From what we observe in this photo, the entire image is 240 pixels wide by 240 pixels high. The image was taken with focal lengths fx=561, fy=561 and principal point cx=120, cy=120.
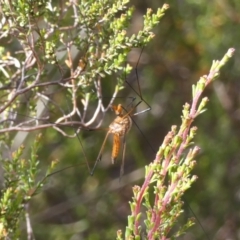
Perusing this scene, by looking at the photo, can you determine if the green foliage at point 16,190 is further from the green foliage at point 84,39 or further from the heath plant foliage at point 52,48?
the green foliage at point 84,39

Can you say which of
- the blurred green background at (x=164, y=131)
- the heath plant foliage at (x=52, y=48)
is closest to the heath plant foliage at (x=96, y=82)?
the heath plant foliage at (x=52, y=48)

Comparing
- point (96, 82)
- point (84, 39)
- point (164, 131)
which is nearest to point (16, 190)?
point (96, 82)

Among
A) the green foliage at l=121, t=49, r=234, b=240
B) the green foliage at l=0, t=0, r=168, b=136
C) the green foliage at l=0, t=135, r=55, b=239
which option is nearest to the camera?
the green foliage at l=121, t=49, r=234, b=240

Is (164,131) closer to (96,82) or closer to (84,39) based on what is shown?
(96,82)

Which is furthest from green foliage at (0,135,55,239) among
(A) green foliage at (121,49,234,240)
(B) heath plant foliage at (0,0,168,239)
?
(A) green foliage at (121,49,234,240)

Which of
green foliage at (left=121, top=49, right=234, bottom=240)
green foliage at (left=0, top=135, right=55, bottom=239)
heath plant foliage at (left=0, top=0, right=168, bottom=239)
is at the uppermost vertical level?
heath plant foliage at (left=0, top=0, right=168, bottom=239)

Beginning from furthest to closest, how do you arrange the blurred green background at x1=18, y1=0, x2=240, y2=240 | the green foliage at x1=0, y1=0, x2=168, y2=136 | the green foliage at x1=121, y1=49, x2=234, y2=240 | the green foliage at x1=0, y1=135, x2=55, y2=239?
the blurred green background at x1=18, y1=0, x2=240, y2=240, the green foliage at x1=0, y1=135, x2=55, y2=239, the green foliage at x1=0, y1=0, x2=168, y2=136, the green foliage at x1=121, y1=49, x2=234, y2=240

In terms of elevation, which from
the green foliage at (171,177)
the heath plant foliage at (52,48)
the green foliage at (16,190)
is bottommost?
the green foliage at (171,177)

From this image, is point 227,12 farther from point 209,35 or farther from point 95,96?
point 95,96

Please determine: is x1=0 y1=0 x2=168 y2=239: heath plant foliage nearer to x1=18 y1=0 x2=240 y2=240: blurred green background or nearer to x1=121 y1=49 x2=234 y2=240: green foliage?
x1=121 y1=49 x2=234 y2=240: green foliage
